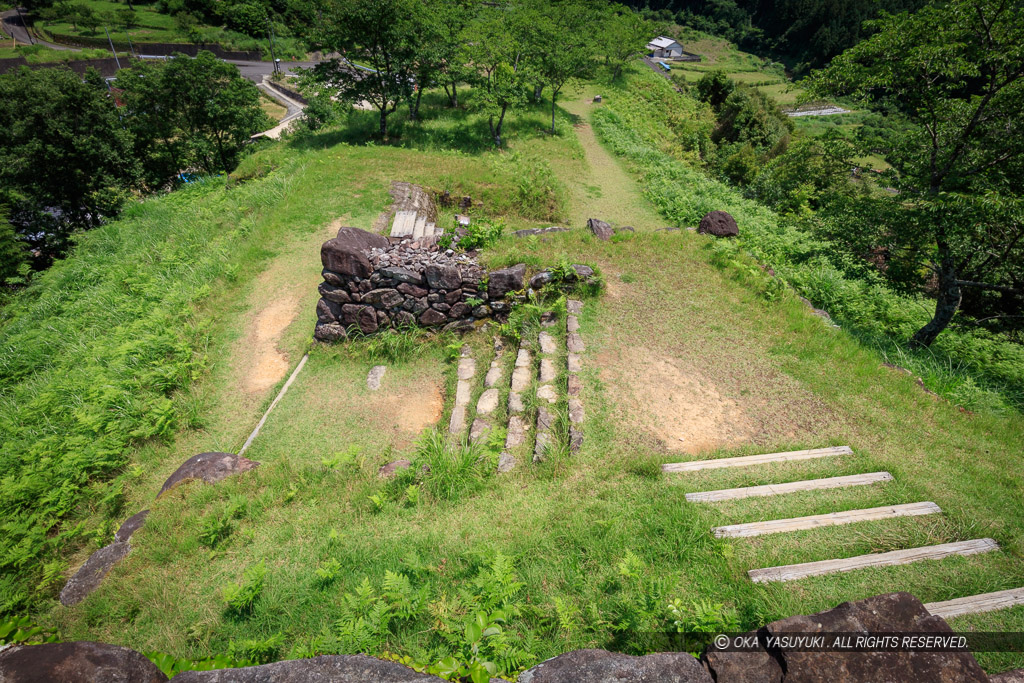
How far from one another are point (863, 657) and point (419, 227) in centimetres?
1274

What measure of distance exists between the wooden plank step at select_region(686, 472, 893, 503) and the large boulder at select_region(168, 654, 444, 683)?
3.72 m

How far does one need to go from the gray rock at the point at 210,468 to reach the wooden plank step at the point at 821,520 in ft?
22.5

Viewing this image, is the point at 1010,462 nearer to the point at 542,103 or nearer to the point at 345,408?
the point at 345,408

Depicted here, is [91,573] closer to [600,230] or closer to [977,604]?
[977,604]

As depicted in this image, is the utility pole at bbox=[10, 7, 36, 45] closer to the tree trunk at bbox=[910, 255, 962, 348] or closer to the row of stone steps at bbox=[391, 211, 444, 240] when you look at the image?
the row of stone steps at bbox=[391, 211, 444, 240]

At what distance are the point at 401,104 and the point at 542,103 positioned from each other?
933cm

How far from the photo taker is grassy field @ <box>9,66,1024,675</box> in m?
4.26

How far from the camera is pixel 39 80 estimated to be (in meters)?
18.7

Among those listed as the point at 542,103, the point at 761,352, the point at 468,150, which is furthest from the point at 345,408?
the point at 542,103

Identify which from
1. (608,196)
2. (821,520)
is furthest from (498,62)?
(821,520)

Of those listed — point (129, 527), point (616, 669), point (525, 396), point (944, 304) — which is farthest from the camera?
point (944, 304)

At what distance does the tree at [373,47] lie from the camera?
58.2 ft

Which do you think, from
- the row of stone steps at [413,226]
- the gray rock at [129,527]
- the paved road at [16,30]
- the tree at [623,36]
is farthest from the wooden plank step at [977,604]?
the paved road at [16,30]

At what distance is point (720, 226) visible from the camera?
12.7 meters
